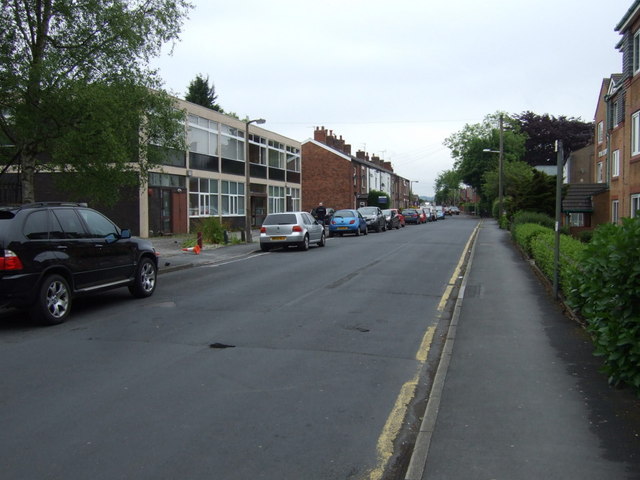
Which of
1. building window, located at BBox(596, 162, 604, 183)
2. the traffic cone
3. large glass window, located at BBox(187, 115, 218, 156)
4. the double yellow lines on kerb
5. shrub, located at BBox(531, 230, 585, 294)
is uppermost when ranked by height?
large glass window, located at BBox(187, 115, 218, 156)

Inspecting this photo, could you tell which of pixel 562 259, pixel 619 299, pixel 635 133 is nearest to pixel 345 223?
pixel 635 133

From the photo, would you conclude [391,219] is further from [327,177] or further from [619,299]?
[619,299]

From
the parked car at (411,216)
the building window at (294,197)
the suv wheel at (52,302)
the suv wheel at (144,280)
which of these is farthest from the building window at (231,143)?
the suv wheel at (52,302)

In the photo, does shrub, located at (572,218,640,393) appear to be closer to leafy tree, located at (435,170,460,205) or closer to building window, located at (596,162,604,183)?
building window, located at (596,162,604,183)

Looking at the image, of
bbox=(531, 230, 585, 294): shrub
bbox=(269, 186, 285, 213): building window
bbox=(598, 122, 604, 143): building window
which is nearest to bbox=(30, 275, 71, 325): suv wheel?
bbox=(531, 230, 585, 294): shrub

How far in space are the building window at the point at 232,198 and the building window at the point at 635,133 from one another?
2329 cm

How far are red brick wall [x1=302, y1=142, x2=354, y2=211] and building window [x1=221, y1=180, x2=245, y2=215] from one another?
72.3ft

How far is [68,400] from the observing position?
5016mm

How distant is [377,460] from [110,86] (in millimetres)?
10461

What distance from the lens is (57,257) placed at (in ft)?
27.5

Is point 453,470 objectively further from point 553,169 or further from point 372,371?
point 553,169

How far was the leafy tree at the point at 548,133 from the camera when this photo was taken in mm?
66938

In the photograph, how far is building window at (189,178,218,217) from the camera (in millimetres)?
31578

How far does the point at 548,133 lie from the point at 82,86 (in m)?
68.6
